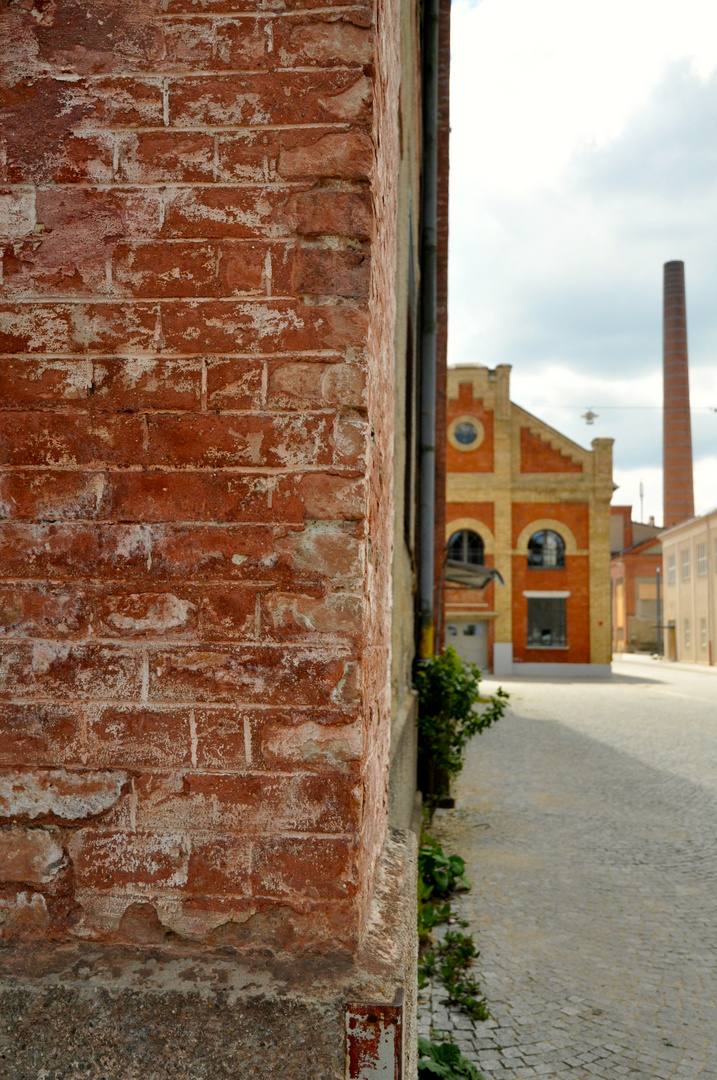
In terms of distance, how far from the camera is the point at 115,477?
1523mm

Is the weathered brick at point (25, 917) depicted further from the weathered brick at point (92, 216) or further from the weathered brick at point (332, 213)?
the weathered brick at point (332, 213)

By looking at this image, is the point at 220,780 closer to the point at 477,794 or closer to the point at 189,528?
the point at 189,528

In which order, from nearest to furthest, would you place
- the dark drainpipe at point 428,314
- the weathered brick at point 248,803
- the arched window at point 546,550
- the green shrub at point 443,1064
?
the weathered brick at point 248,803
the green shrub at point 443,1064
the dark drainpipe at point 428,314
the arched window at point 546,550

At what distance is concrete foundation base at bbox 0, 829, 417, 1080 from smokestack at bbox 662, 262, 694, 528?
44.3 metres

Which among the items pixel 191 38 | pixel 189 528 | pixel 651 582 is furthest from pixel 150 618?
pixel 651 582

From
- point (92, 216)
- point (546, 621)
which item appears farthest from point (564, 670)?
point (92, 216)

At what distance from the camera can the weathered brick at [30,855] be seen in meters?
1.48

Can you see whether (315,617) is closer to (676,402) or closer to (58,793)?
(58,793)

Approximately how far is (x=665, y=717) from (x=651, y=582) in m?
40.5

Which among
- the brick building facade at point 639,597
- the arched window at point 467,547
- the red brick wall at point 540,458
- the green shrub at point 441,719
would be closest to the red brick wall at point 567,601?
the arched window at point 467,547

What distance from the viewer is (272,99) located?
152 centimetres

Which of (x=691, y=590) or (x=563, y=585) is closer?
(x=563, y=585)

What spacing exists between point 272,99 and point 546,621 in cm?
2572

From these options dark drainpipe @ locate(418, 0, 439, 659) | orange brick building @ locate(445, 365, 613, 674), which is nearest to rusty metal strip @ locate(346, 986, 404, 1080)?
dark drainpipe @ locate(418, 0, 439, 659)
